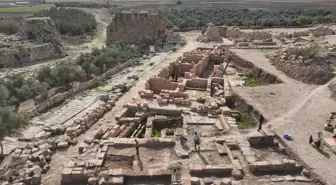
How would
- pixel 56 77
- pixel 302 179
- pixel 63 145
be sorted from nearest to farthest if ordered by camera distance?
pixel 302 179
pixel 63 145
pixel 56 77

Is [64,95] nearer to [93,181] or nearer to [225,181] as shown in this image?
[93,181]

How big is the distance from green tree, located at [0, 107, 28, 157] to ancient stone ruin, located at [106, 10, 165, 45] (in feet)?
92.9

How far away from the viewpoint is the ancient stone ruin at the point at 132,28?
4412 centimetres

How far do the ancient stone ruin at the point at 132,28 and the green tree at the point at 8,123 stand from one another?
28314mm

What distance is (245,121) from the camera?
20.4 meters

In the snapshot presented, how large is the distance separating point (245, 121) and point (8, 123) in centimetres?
1265

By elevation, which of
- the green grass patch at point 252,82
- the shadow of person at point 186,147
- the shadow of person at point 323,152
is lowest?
the shadow of person at point 186,147

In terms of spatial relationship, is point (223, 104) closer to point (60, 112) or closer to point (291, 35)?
point (60, 112)

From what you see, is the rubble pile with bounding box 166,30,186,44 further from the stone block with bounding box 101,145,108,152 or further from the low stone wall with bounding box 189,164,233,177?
the low stone wall with bounding box 189,164,233,177

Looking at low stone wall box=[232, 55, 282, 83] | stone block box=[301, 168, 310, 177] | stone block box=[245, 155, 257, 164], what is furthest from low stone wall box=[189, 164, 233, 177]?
low stone wall box=[232, 55, 282, 83]

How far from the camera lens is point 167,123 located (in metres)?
20.5

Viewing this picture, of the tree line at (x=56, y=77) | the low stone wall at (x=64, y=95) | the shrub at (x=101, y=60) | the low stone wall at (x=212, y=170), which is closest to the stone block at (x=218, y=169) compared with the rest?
the low stone wall at (x=212, y=170)

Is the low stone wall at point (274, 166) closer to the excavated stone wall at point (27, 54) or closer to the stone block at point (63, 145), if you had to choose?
the stone block at point (63, 145)

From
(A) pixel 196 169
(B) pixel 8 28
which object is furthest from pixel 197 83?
(B) pixel 8 28
